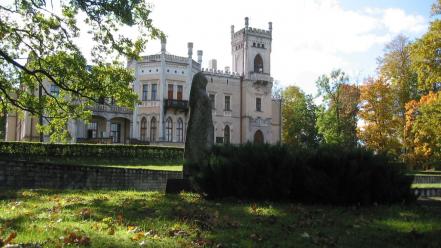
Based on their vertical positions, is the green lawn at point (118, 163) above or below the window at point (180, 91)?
below

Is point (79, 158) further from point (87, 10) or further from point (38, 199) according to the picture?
point (38, 199)

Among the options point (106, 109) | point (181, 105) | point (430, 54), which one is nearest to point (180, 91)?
point (181, 105)

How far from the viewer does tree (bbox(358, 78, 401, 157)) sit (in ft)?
134

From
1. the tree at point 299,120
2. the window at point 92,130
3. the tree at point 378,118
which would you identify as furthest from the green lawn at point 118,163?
the tree at point 299,120

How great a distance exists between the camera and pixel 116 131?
154 ft

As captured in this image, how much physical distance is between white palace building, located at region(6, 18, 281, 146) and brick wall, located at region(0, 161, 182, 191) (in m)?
18.8

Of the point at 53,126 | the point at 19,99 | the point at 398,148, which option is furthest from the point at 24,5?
the point at 398,148

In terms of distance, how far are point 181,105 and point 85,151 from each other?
19445 mm

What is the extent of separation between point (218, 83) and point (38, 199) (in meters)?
43.7

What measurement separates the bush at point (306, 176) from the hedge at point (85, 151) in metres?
19.6

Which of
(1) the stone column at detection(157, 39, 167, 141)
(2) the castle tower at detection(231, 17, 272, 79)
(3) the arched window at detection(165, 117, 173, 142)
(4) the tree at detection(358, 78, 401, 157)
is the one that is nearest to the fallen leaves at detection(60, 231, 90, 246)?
(4) the tree at detection(358, 78, 401, 157)

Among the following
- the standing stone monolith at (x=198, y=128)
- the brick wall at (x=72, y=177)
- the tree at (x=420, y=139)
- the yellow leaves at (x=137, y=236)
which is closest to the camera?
the yellow leaves at (x=137, y=236)

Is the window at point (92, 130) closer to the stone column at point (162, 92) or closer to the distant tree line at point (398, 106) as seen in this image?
the stone column at point (162, 92)

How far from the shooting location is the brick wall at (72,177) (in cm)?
1619
